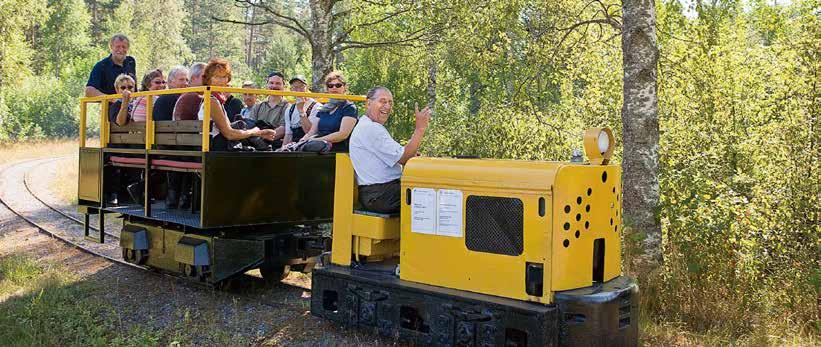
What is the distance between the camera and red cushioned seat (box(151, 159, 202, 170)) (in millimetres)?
6991

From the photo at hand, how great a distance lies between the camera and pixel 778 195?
23.9ft

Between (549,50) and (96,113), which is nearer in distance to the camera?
(549,50)

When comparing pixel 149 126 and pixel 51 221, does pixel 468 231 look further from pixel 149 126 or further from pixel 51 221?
pixel 51 221

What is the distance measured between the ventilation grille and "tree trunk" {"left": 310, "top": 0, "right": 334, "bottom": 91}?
7.44m

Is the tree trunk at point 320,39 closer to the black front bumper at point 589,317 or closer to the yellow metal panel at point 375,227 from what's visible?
the yellow metal panel at point 375,227

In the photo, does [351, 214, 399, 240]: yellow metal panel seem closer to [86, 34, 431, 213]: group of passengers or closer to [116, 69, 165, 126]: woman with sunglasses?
[86, 34, 431, 213]: group of passengers

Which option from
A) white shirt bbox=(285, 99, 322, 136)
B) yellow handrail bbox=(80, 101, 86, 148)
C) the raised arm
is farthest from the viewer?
yellow handrail bbox=(80, 101, 86, 148)

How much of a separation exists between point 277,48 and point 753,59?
4021cm

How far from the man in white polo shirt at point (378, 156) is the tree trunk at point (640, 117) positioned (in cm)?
271

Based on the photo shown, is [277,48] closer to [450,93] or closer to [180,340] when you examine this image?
[450,93]

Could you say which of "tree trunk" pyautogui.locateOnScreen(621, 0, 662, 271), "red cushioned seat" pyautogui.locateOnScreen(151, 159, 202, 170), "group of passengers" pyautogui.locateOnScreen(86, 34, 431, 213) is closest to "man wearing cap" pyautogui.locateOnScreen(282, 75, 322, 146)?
"group of passengers" pyautogui.locateOnScreen(86, 34, 431, 213)

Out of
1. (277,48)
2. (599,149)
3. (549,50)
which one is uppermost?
(277,48)

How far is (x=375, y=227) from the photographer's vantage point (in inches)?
228

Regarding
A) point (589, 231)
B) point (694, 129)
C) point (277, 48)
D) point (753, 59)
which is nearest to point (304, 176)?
point (589, 231)
